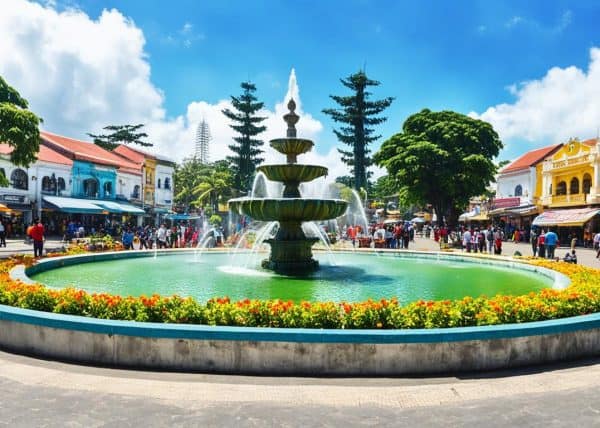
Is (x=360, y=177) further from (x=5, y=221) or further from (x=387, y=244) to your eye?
(x=5, y=221)

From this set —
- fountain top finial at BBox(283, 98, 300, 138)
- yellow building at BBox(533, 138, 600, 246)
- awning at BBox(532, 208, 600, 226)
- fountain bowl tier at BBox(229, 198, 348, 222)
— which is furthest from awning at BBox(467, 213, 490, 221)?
fountain bowl tier at BBox(229, 198, 348, 222)

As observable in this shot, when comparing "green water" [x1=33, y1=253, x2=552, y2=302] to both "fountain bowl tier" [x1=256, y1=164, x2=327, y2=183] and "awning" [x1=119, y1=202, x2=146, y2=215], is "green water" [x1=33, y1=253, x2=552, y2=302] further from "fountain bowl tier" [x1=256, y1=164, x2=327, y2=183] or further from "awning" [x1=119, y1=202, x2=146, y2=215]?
→ "awning" [x1=119, y1=202, x2=146, y2=215]

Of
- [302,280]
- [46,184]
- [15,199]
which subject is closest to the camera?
[302,280]

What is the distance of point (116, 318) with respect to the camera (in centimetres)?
565

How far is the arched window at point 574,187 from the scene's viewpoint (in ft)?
121

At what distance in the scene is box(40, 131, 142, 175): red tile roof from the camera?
1570 inches

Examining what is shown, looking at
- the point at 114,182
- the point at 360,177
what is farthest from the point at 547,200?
the point at 114,182

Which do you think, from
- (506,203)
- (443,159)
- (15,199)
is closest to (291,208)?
(443,159)

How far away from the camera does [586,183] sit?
35625 millimetres

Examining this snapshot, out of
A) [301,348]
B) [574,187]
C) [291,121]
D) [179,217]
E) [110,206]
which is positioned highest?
[574,187]

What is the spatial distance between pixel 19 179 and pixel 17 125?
2016 cm

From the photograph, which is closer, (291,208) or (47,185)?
(291,208)

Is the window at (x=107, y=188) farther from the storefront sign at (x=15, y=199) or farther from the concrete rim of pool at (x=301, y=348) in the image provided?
the concrete rim of pool at (x=301, y=348)

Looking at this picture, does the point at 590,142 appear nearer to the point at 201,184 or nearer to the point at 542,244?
the point at 542,244
